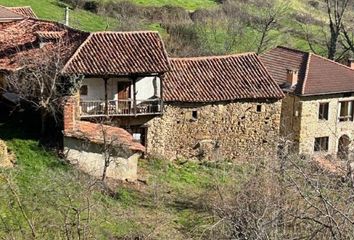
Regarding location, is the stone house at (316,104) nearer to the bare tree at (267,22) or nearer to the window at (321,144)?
the window at (321,144)

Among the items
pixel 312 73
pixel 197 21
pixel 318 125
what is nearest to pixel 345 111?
pixel 318 125

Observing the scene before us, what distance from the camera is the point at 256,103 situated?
31.2 metres

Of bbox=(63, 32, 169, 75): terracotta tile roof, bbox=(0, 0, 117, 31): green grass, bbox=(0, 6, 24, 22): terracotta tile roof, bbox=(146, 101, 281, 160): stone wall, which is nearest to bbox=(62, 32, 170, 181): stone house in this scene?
bbox=(63, 32, 169, 75): terracotta tile roof

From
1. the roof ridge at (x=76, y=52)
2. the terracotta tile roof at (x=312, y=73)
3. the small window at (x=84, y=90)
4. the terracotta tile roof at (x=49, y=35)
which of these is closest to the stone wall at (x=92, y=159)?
the roof ridge at (x=76, y=52)

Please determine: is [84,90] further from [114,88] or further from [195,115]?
[195,115]

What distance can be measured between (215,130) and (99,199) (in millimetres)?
8770

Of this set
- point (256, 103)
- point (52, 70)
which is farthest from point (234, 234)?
point (256, 103)

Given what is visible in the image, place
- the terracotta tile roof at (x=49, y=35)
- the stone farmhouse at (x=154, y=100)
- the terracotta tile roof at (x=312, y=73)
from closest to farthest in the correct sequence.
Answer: the stone farmhouse at (x=154, y=100) < the terracotta tile roof at (x=49, y=35) < the terracotta tile roof at (x=312, y=73)

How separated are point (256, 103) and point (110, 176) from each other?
884 cm

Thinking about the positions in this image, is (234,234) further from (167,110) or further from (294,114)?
(294,114)

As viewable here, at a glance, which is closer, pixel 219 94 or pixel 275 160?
pixel 275 160

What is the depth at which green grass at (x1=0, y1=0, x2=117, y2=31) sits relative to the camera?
165 feet

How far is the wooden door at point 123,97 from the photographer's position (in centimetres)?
2878

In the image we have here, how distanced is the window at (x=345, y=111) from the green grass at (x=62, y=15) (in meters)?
21.0
